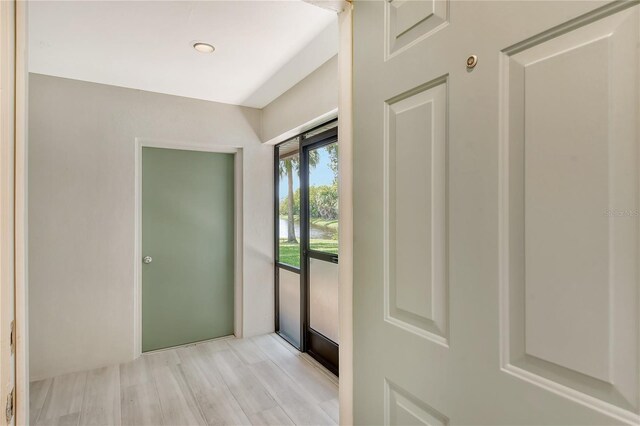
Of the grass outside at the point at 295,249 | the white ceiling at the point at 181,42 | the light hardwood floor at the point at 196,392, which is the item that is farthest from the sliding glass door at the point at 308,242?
the white ceiling at the point at 181,42

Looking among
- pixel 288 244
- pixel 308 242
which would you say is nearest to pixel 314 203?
pixel 308 242

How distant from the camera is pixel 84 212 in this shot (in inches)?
108

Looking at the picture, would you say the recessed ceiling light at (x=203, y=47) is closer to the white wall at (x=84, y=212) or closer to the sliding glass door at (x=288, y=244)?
the white wall at (x=84, y=212)

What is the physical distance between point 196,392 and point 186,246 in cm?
138

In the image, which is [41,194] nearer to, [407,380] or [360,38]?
[360,38]

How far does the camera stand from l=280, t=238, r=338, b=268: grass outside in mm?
2807

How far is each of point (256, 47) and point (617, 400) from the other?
7.73 feet

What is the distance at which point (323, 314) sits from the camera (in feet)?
9.54

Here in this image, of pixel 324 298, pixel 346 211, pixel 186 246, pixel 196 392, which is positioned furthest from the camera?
pixel 186 246

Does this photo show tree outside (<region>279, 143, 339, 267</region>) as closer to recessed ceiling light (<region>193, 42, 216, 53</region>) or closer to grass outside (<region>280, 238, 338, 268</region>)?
grass outside (<region>280, 238, 338, 268</region>)

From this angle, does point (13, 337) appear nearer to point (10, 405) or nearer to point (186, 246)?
point (10, 405)

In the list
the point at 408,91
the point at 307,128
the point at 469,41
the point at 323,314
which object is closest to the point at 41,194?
the point at 307,128

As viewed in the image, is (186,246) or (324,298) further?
(186,246)

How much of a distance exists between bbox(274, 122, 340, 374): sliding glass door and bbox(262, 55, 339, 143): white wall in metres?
0.15
